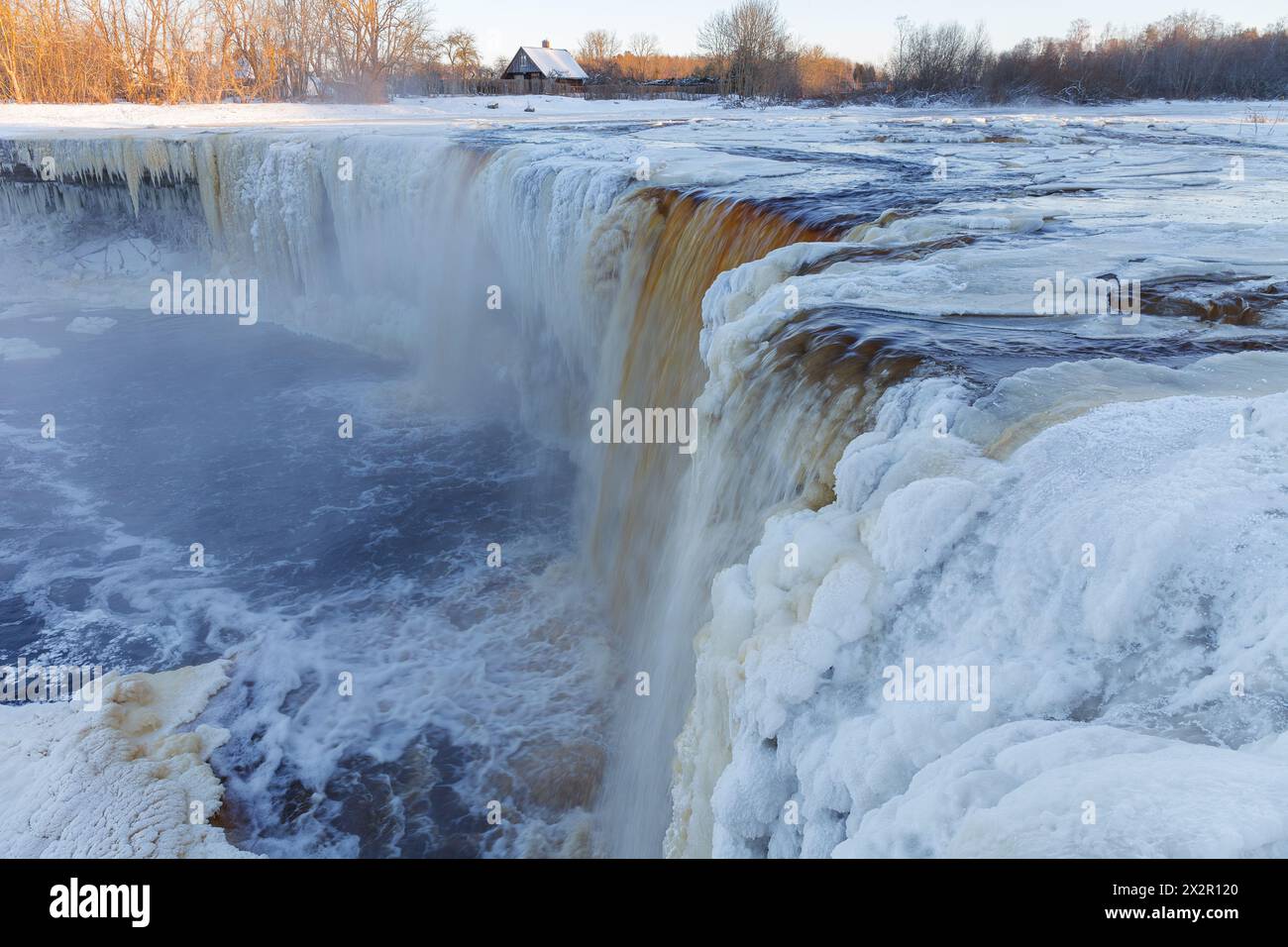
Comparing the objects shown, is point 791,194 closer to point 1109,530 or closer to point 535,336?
point 535,336

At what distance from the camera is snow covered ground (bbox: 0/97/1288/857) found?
167 cm

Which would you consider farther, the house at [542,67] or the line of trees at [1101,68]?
the house at [542,67]

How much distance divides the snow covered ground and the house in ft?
108

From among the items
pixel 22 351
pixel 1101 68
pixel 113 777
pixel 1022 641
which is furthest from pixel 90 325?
pixel 1101 68

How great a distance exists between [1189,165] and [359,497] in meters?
9.73

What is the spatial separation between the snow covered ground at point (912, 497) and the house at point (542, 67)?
1292 inches

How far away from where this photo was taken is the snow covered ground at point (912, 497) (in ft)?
5.46

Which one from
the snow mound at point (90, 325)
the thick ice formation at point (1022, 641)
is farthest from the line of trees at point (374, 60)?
the thick ice formation at point (1022, 641)

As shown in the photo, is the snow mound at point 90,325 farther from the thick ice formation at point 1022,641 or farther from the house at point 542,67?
the house at point 542,67

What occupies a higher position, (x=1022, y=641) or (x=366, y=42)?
(x=366, y=42)

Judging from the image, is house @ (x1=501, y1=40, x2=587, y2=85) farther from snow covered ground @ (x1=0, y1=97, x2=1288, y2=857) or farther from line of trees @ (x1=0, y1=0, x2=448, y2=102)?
snow covered ground @ (x1=0, y1=97, x2=1288, y2=857)

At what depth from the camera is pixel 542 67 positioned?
40812 mm

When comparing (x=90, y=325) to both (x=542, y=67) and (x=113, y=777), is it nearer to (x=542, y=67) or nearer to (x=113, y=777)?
(x=113, y=777)

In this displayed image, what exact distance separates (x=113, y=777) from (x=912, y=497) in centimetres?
487
